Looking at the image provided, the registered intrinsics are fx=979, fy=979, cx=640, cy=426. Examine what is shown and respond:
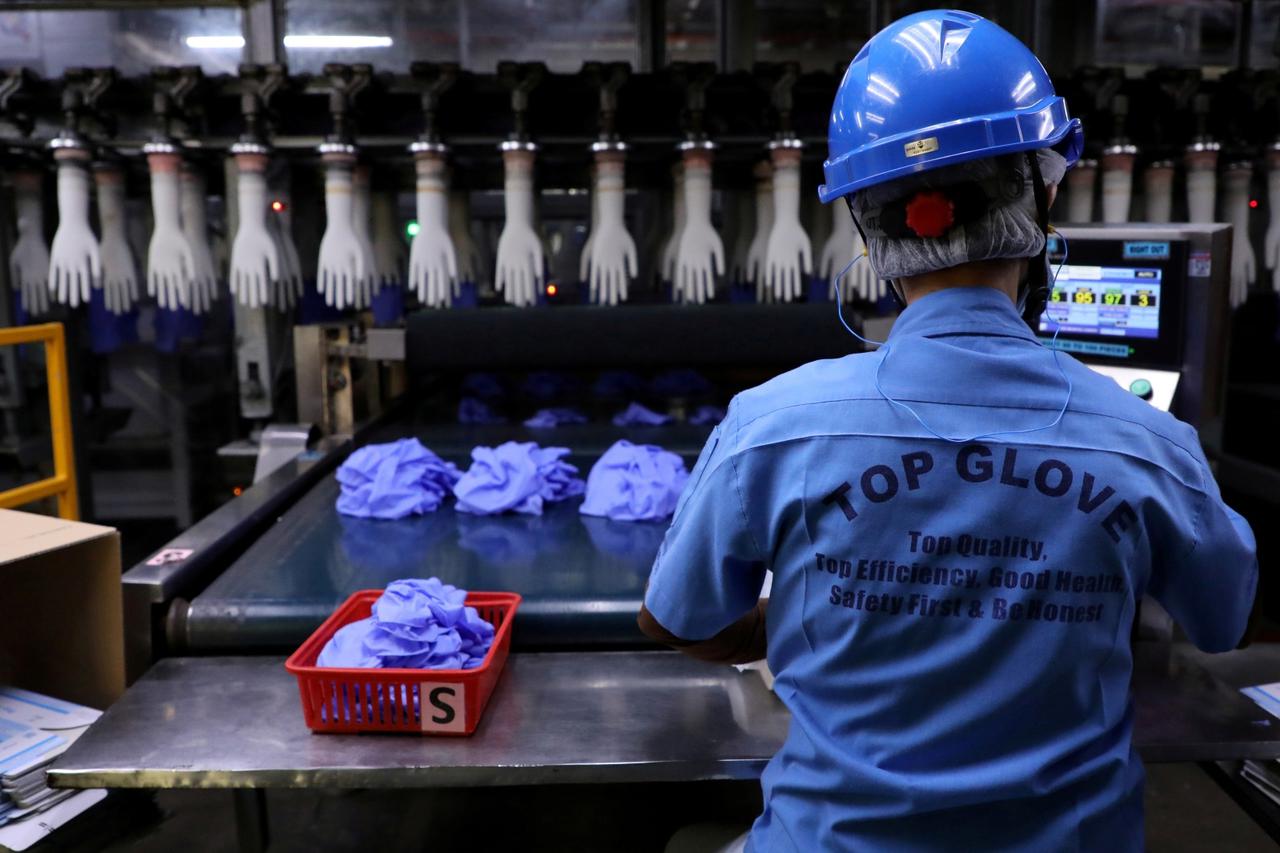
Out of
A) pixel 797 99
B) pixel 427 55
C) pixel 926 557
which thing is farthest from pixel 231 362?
pixel 926 557

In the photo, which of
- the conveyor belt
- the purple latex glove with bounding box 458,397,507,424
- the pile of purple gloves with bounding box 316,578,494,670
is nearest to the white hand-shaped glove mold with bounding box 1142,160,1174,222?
the conveyor belt

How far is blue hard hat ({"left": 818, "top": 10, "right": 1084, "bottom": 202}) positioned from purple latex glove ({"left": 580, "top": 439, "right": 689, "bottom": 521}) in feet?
3.68

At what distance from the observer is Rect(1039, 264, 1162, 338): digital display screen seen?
5.15ft

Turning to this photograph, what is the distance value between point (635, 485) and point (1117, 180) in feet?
4.61

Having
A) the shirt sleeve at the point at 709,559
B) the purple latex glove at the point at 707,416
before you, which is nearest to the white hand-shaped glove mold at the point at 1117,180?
the purple latex glove at the point at 707,416

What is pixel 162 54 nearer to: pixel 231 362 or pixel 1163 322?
pixel 231 362

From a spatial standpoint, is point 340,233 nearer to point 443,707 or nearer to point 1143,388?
point 443,707

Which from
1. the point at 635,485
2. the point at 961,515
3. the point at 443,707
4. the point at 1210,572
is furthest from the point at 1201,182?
the point at 443,707

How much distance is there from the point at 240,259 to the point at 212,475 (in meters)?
1.75

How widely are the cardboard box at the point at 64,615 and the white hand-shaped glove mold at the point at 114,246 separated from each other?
44.1 inches

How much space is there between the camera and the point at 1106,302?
162cm

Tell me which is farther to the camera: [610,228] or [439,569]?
[610,228]

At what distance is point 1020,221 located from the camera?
0.77 meters

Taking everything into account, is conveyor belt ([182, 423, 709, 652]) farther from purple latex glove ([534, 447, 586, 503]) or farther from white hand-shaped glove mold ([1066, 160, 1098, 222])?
white hand-shaped glove mold ([1066, 160, 1098, 222])
